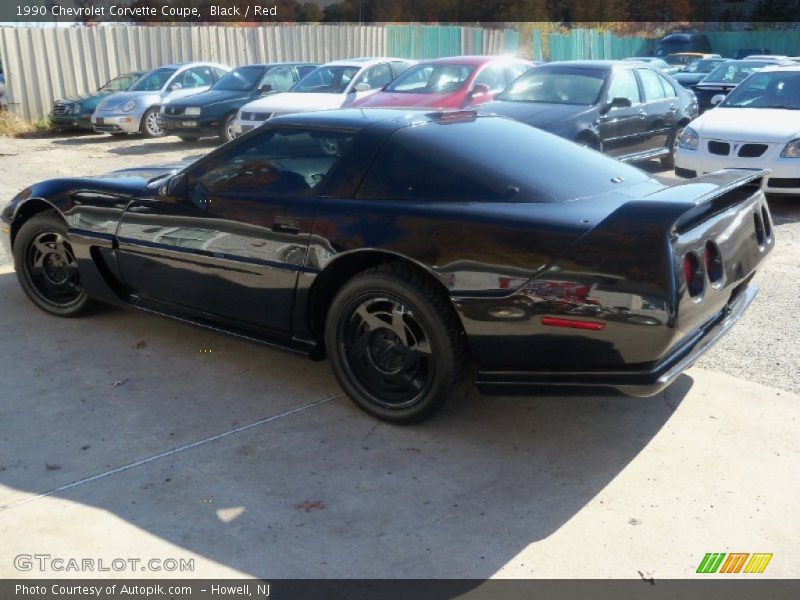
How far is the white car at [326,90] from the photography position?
1381 cm

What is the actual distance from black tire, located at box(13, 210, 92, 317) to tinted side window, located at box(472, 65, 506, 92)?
8131 millimetres

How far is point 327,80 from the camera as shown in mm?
15000

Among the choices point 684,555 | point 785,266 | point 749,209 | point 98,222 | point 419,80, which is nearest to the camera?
point 684,555

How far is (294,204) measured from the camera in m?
4.30

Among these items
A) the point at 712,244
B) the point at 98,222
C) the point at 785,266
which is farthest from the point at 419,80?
the point at 712,244

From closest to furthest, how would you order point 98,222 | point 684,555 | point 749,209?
point 684,555, point 749,209, point 98,222

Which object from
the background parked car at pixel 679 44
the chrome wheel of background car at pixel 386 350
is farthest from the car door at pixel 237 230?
the background parked car at pixel 679 44

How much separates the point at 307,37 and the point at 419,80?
1069 centimetres

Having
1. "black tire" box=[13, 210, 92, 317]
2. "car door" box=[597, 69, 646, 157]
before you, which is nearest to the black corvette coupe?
"black tire" box=[13, 210, 92, 317]

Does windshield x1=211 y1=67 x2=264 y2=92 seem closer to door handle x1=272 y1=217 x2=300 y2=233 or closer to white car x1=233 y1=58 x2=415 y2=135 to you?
white car x1=233 y1=58 x2=415 y2=135

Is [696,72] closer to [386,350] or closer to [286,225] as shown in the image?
[286,225]

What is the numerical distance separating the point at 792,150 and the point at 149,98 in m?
11.9

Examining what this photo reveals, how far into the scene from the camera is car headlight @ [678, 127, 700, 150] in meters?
9.59

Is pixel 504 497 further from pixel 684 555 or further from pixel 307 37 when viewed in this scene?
pixel 307 37
